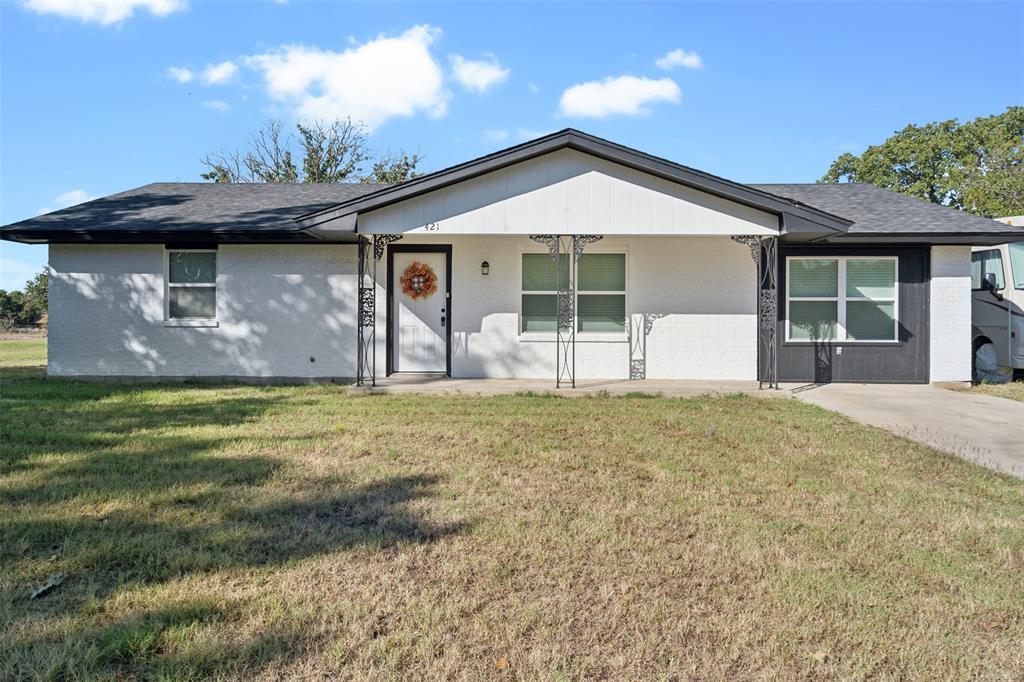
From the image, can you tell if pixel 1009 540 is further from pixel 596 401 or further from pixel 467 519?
pixel 596 401

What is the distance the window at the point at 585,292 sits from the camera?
36.8 ft

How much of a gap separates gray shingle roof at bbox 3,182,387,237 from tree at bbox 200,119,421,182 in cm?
1967

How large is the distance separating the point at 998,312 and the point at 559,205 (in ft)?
28.6

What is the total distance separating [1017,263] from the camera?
10906mm

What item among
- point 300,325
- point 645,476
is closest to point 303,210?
point 300,325

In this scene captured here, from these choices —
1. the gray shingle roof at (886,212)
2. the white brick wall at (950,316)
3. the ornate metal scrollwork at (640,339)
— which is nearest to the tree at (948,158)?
the gray shingle roof at (886,212)

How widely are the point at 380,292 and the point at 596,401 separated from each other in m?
4.83

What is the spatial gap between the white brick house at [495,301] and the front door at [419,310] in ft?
0.09

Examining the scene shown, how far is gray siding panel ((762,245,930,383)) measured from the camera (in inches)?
424

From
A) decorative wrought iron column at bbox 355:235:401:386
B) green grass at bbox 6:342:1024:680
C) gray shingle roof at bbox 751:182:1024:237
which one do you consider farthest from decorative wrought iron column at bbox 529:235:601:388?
gray shingle roof at bbox 751:182:1024:237

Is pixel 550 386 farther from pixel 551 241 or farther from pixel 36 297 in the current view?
pixel 36 297

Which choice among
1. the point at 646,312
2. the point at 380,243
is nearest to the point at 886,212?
the point at 646,312

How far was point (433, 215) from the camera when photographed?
379 inches

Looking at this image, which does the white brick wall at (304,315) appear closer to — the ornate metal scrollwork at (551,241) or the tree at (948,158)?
the ornate metal scrollwork at (551,241)
